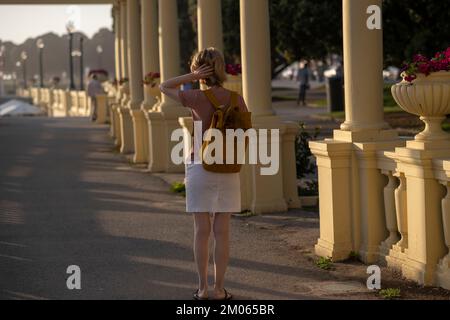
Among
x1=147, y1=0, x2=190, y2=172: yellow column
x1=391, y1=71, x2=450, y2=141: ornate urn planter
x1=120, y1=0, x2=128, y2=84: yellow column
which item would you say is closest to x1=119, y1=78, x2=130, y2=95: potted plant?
x1=120, y1=0, x2=128, y2=84: yellow column

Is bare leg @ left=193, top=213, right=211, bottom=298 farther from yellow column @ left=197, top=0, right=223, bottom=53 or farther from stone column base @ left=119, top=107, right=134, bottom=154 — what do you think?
stone column base @ left=119, top=107, right=134, bottom=154

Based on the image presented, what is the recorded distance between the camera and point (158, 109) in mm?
18875

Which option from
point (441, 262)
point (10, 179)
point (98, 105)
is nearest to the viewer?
point (441, 262)

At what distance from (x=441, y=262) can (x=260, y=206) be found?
183 inches

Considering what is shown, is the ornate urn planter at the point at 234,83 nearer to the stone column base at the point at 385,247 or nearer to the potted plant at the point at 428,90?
the stone column base at the point at 385,247

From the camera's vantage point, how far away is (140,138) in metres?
21.0

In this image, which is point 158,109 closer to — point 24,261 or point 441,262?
point 24,261

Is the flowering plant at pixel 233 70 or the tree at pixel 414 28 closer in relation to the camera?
the flowering plant at pixel 233 70

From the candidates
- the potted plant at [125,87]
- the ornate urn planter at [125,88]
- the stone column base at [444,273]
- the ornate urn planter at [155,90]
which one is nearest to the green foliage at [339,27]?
the potted plant at [125,87]

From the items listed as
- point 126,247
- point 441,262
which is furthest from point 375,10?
point 126,247

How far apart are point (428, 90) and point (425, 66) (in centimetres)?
18

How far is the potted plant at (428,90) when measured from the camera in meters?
8.07

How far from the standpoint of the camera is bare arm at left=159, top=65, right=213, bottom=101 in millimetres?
7586

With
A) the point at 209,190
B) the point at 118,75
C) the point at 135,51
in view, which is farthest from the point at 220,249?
Answer: the point at 118,75
